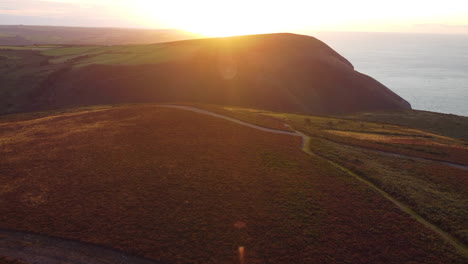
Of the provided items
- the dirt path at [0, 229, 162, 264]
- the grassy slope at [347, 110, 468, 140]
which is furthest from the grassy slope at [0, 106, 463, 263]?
the grassy slope at [347, 110, 468, 140]

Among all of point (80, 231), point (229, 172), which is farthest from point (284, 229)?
point (80, 231)

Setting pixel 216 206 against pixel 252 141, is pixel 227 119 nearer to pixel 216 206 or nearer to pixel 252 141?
pixel 252 141

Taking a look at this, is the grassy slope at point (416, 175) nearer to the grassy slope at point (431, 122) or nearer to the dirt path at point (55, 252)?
the dirt path at point (55, 252)

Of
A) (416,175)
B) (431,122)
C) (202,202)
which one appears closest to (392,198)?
(416,175)

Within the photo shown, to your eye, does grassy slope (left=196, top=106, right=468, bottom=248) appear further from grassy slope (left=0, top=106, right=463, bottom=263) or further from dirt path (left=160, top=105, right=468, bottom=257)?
grassy slope (left=0, top=106, right=463, bottom=263)

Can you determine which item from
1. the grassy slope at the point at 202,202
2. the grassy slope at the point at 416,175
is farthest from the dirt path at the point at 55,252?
the grassy slope at the point at 416,175

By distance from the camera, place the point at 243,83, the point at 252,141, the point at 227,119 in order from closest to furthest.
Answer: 1. the point at 252,141
2. the point at 227,119
3. the point at 243,83

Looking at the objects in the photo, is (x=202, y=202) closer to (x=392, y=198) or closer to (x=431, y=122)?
(x=392, y=198)

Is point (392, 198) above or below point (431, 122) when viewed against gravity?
below
